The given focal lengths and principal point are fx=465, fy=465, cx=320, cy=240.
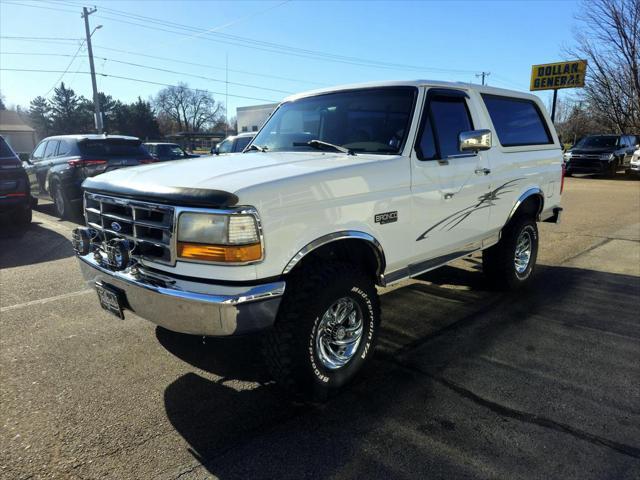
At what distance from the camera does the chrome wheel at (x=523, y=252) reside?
5289mm

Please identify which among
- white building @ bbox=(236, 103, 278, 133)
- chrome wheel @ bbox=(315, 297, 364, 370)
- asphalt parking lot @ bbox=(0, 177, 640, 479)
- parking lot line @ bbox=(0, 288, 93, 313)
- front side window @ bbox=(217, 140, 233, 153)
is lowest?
parking lot line @ bbox=(0, 288, 93, 313)

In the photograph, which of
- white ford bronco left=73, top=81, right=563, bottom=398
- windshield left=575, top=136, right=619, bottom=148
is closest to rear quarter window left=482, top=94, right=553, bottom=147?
white ford bronco left=73, top=81, right=563, bottom=398

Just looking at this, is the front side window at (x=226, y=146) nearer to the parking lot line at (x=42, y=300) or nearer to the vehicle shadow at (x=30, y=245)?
the vehicle shadow at (x=30, y=245)

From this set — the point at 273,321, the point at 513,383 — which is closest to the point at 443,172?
the point at 513,383

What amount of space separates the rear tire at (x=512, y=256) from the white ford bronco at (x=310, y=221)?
413 millimetres

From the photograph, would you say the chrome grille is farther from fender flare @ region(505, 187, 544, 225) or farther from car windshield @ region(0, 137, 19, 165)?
car windshield @ region(0, 137, 19, 165)

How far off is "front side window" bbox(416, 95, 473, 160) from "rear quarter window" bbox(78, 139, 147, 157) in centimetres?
758

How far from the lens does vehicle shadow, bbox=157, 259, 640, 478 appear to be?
8.02 ft

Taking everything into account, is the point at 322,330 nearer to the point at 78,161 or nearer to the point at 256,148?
the point at 256,148

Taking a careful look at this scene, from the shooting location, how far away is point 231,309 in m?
2.45

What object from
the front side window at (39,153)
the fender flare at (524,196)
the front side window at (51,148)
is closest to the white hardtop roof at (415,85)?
the fender flare at (524,196)

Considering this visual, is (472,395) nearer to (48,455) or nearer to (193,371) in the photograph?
(193,371)

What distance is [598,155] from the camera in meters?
20.1

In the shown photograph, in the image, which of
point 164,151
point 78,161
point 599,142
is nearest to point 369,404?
point 78,161
